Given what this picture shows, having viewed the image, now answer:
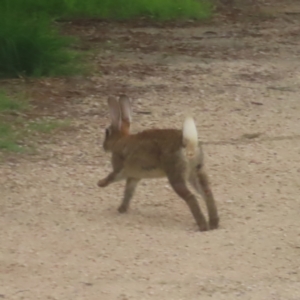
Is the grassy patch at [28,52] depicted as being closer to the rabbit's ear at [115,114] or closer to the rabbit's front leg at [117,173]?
the rabbit's ear at [115,114]

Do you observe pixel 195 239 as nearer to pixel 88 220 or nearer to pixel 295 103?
pixel 88 220

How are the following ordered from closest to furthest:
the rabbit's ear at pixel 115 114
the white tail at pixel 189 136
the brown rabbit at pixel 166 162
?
1. the white tail at pixel 189 136
2. the brown rabbit at pixel 166 162
3. the rabbit's ear at pixel 115 114

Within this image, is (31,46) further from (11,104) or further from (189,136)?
(189,136)

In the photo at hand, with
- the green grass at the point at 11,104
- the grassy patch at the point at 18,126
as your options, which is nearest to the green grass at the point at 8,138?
the grassy patch at the point at 18,126

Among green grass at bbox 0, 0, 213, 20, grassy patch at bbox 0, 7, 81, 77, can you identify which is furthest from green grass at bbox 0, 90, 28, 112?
green grass at bbox 0, 0, 213, 20

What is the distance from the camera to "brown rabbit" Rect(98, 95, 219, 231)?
5.82 m

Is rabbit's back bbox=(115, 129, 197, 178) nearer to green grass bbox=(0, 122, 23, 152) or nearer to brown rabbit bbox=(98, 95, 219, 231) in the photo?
brown rabbit bbox=(98, 95, 219, 231)

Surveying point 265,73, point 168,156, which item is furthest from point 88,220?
point 265,73

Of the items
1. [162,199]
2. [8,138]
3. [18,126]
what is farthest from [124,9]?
[162,199]

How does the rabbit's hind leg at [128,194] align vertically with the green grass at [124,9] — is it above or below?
above

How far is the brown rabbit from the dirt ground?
18 cm

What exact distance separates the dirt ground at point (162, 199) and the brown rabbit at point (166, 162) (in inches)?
7.1

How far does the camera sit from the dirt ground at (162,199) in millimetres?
4852

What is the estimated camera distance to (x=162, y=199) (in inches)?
257
